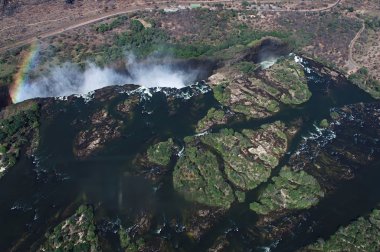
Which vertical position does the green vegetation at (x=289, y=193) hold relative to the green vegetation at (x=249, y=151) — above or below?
below

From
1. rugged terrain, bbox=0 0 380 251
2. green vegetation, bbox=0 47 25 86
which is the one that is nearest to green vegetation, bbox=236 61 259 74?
rugged terrain, bbox=0 0 380 251

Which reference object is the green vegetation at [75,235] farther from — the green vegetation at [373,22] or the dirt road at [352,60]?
the green vegetation at [373,22]

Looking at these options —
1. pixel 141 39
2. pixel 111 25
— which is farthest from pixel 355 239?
pixel 111 25

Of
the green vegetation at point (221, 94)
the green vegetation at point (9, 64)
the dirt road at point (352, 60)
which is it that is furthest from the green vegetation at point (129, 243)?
the dirt road at point (352, 60)

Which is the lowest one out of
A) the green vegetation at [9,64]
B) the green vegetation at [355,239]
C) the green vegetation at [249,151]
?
the green vegetation at [355,239]

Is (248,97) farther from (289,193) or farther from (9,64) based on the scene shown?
(9,64)

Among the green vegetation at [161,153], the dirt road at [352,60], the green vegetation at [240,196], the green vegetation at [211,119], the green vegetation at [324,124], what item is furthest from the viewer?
the dirt road at [352,60]

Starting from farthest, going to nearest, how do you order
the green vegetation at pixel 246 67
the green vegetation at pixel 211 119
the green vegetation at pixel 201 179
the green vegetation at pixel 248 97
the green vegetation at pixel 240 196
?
1. the green vegetation at pixel 246 67
2. the green vegetation at pixel 248 97
3. the green vegetation at pixel 211 119
4. the green vegetation at pixel 240 196
5. the green vegetation at pixel 201 179

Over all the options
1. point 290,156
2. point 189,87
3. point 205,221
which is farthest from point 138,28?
point 205,221
